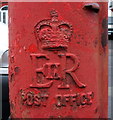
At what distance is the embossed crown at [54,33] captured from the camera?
4.85 feet

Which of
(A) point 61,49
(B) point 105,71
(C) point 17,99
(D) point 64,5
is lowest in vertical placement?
(C) point 17,99

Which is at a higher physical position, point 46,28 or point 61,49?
point 46,28

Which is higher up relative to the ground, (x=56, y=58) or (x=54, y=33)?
(x=54, y=33)

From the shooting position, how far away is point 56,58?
1.49m

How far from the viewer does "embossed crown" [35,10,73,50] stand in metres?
1.48

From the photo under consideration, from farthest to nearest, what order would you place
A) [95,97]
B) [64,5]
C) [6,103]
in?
[6,103] → [95,97] → [64,5]

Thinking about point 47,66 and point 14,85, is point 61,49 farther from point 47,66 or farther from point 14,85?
point 14,85

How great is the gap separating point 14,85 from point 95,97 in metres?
0.46

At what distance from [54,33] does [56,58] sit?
13 centimetres

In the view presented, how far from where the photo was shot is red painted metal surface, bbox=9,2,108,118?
1.48 m

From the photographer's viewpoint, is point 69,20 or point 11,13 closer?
point 69,20

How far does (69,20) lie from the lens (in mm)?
1482

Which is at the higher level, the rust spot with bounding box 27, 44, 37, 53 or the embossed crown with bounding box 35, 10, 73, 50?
the embossed crown with bounding box 35, 10, 73, 50

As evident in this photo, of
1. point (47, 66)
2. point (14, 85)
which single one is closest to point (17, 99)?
point (14, 85)
